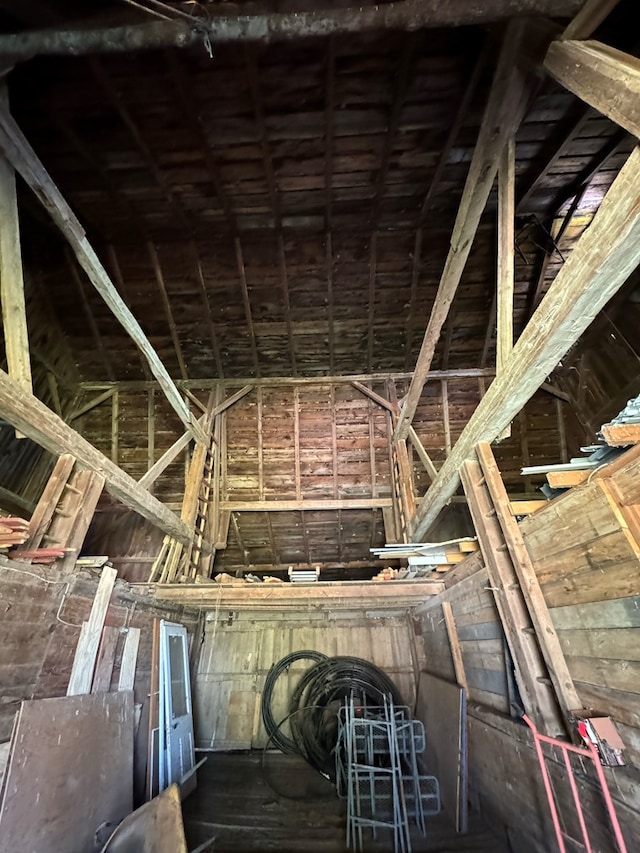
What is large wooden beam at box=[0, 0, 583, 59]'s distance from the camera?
2.71m

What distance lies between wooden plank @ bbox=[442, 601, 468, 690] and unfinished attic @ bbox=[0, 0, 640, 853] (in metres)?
0.03

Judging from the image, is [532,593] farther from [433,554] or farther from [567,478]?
[433,554]

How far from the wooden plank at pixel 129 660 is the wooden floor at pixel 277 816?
65.4 inches

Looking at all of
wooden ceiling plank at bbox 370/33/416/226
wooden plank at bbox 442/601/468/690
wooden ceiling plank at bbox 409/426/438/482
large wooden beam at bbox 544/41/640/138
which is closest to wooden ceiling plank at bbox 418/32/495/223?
wooden ceiling plank at bbox 370/33/416/226

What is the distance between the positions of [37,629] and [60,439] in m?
1.47

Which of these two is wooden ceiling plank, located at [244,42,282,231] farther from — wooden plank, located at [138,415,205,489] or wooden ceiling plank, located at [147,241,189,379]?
wooden plank, located at [138,415,205,489]

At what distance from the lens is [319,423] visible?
8.15 metres

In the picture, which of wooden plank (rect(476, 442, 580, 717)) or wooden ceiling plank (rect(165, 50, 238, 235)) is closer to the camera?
wooden plank (rect(476, 442, 580, 717))

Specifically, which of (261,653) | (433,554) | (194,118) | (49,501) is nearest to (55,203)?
(194,118)

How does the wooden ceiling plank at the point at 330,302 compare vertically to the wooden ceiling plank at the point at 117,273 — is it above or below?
below

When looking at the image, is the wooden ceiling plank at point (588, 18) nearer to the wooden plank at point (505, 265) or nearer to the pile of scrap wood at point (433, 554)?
the wooden plank at point (505, 265)

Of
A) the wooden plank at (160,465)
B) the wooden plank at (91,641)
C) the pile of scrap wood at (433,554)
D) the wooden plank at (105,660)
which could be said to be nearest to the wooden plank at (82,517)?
the wooden plank at (91,641)

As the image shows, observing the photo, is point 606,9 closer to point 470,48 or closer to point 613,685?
point 470,48

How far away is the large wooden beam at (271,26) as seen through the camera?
8.90 feet
